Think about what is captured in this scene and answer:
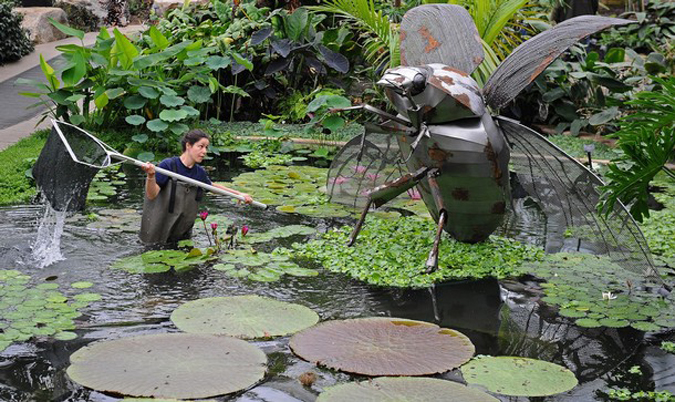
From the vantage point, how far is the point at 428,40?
643 cm

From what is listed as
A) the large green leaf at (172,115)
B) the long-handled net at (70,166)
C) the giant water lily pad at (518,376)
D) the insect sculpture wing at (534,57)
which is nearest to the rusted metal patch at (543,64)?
the insect sculpture wing at (534,57)

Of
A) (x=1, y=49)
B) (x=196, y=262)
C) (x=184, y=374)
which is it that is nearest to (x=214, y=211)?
(x=196, y=262)

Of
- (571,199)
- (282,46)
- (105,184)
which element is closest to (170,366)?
(571,199)

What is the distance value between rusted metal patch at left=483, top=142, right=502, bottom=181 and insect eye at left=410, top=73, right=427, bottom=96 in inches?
24.0

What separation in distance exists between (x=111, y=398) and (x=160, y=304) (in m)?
1.27

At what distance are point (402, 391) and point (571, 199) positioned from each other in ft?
8.37

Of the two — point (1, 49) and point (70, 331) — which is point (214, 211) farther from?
point (1, 49)

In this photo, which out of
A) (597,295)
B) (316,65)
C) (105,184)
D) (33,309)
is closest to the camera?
(33,309)

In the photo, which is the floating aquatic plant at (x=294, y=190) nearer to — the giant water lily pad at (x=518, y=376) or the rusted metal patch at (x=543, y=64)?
the rusted metal patch at (x=543, y=64)

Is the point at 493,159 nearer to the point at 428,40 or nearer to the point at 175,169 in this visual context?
the point at 428,40

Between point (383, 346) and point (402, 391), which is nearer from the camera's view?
point (402, 391)

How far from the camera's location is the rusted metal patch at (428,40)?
6.41 m

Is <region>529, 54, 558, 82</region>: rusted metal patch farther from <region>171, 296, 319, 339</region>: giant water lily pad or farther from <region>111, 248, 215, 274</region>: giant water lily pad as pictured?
<region>111, 248, 215, 274</region>: giant water lily pad

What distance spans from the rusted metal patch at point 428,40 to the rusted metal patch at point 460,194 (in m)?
1.07
